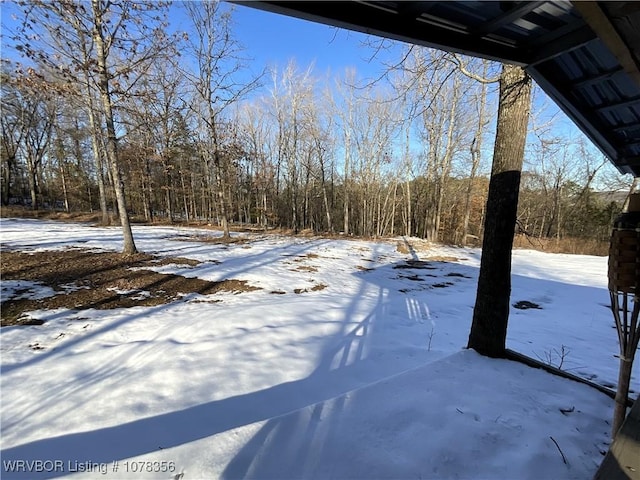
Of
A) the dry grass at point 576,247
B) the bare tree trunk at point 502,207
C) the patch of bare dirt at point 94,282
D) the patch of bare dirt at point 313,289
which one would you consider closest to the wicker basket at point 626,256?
the bare tree trunk at point 502,207

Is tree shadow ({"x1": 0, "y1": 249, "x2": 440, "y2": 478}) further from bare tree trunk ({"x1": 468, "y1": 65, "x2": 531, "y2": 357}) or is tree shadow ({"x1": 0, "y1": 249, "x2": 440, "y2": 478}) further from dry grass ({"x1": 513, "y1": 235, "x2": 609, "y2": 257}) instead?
dry grass ({"x1": 513, "y1": 235, "x2": 609, "y2": 257})

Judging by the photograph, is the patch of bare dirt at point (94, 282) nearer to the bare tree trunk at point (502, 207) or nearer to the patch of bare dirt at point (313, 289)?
the patch of bare dirt at point (313, 289)

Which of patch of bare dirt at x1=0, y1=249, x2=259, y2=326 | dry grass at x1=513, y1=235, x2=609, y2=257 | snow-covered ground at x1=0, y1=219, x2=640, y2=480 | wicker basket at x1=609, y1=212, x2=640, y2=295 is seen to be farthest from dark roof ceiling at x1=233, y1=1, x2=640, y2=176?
dry grass at x1=513, y1=235, x2=609, y2=257

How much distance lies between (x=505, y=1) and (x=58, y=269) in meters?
8.84

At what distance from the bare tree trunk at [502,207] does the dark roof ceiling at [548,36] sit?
0.46 meters

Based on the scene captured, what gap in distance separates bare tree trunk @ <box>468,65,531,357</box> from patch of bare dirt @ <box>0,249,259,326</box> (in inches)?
185

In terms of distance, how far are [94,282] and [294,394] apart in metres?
5.49

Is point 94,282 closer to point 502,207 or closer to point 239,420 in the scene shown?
point 239,420

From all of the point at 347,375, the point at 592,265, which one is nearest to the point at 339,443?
the point at 347,375

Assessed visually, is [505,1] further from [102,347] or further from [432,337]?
[102,347]

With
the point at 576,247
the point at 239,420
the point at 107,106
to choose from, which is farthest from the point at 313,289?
the point at 576,247

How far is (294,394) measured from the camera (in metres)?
2.74

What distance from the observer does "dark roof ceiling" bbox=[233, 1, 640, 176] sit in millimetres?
1261

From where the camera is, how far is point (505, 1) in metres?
1.71
